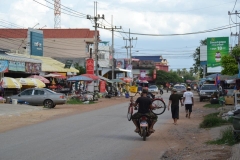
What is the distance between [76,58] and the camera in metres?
75.1

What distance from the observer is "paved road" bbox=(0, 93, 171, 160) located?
1136 cm

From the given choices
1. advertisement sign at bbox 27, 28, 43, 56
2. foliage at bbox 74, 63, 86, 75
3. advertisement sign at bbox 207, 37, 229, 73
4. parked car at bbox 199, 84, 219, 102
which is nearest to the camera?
parked car at bbox 199, 84, 219, 102

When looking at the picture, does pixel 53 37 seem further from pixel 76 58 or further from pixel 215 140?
pixel 215 140

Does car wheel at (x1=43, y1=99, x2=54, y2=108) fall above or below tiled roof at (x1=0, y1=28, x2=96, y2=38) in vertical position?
below

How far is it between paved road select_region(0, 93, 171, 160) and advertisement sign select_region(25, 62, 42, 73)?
24.0 meters

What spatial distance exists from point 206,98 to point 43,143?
32324 mm

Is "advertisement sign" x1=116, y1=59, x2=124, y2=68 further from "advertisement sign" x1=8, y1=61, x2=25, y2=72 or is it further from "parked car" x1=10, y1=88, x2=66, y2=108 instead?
"parked car" x1=10, y1=88, x2=66, y2=108

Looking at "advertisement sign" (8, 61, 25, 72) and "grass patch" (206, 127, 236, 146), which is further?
"advertisement sign" (8, 61, 25, 72)

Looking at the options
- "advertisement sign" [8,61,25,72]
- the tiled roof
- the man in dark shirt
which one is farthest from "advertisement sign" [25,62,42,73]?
the tiled roof

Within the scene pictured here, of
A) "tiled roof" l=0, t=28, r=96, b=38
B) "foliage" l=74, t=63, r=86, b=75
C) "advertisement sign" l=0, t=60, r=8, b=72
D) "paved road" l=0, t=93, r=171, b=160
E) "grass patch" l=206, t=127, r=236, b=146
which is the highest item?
"tiled roof" l=0, t=28, r=96, b=38

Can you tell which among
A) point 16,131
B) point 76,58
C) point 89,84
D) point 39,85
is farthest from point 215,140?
point 76,58

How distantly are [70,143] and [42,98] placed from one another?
1974cm

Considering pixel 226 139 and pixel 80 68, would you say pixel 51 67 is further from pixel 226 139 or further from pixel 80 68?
pixel 226 139

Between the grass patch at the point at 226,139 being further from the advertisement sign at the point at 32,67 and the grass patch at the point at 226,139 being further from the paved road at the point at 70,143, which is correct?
the advertisement sign at the point at 32,67
